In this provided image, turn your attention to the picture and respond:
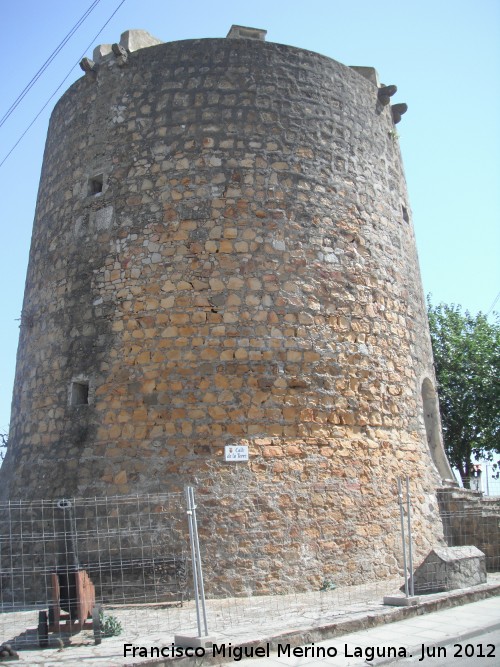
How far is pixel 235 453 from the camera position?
8.76m

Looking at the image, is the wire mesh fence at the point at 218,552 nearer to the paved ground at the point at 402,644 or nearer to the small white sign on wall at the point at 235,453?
the small white sign on wall at the point at 235,453

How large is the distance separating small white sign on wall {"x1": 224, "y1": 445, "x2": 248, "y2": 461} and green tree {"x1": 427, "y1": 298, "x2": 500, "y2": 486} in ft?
37.5

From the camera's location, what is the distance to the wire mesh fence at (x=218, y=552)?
8.16 m

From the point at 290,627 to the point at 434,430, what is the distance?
636cm

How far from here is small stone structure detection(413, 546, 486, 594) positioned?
8.20 meters

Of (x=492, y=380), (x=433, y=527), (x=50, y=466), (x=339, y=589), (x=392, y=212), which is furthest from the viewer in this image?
(x=492, y=380)

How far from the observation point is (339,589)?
8578 mm

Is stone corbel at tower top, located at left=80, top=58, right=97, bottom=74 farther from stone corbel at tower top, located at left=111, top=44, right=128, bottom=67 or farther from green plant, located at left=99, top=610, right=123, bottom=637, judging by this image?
green plant, located at left=99, top=610, right=123, bottom=637

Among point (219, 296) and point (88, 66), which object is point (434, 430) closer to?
point (219, 296)

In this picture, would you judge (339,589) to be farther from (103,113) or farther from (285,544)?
(103,113)

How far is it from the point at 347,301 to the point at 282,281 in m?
1.07

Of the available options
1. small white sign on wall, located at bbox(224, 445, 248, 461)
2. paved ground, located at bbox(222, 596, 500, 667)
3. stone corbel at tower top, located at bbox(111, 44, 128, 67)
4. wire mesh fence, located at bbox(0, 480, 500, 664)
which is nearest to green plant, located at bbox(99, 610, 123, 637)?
wire mesh fence, located at bbox(0, 480, 500, 664)

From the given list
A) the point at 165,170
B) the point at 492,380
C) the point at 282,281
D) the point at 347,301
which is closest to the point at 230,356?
the point at 282,281

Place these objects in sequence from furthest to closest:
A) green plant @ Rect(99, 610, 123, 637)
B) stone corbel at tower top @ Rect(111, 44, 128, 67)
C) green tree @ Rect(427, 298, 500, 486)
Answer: green tree @ Rect(427, 298, 500, 486) → stone corbel at tower top @ Rect(111, 44, 128, 67) → green plant @ Rect(99, 610, 123, 637)
